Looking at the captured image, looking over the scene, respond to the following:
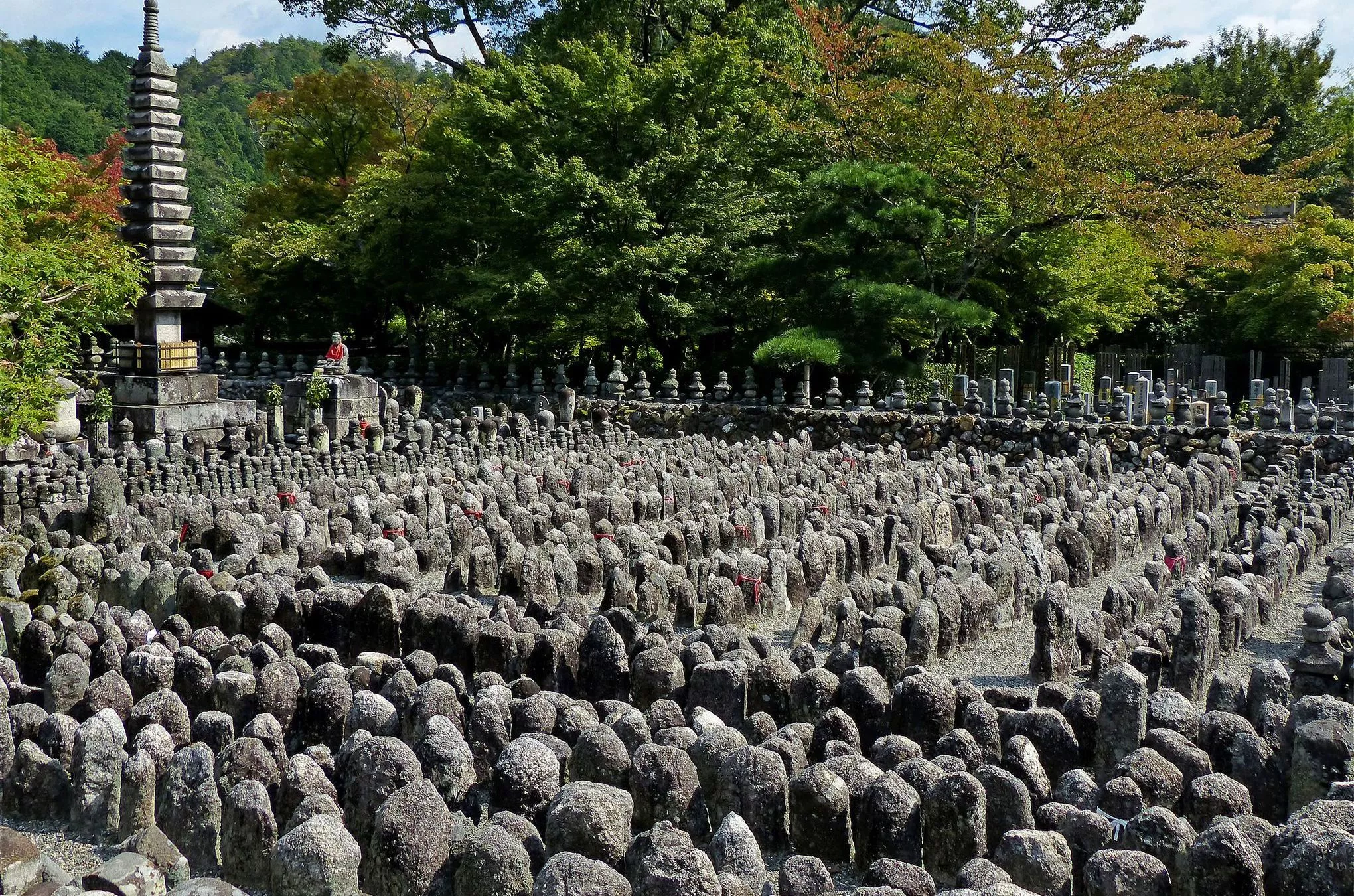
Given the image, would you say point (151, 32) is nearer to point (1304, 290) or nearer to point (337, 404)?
point (337, 404)

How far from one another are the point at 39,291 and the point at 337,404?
5.22 m

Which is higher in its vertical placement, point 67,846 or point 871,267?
point 871,267

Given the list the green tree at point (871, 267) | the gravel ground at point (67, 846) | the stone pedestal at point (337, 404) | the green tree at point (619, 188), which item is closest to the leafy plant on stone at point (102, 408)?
the stone pedestal at point (337, 404)

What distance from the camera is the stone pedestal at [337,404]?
15750 millimetres

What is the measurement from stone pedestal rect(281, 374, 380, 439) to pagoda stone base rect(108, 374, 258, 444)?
59cm

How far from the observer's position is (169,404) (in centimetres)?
1554

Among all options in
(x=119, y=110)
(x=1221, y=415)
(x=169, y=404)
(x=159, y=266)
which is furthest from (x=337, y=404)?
(x=119, y=110)

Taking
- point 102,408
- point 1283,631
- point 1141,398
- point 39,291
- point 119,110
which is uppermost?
point 119,110

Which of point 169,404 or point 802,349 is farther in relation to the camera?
point 802,349

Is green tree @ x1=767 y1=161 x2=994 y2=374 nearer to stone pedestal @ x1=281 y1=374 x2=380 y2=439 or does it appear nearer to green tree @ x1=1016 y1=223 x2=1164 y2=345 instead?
green tree @ x1=1016 y1=223 x2=1164 y2=345

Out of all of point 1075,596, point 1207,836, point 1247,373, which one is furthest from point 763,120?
point 1207,836

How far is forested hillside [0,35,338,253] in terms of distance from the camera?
36.9 metres

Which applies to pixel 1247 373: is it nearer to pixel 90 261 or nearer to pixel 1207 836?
pixel 90 261

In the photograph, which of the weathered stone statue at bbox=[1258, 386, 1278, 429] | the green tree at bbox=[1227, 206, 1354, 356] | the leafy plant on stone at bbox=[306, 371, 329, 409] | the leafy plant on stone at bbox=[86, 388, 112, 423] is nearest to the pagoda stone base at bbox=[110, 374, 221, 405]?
the leafy plant on stone at bbox=[86, 388, 112, 423]
